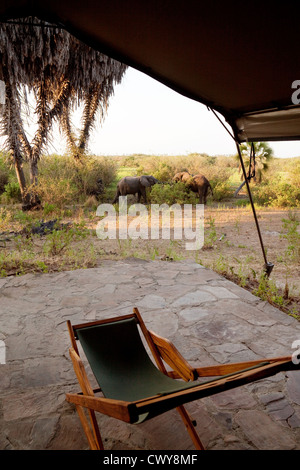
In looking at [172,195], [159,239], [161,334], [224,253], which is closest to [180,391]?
[161,334]

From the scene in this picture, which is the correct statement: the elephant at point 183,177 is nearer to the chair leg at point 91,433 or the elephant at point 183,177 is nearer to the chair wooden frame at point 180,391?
the chair wooden frame at point 180,391

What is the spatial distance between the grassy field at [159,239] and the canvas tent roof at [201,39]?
2.43 metres

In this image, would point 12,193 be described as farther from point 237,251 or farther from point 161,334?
point 161,334

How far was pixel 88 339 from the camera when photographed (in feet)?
7.14

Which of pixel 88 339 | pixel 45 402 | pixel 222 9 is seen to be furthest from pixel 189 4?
pixel 45 402

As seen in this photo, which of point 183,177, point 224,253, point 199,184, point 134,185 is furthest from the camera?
point 183,177

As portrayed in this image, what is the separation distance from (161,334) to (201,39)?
238cm

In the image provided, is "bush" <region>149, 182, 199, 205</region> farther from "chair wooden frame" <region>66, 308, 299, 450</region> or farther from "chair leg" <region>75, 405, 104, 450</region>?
"chair leg" <region>75, 405, 104, 450</region>

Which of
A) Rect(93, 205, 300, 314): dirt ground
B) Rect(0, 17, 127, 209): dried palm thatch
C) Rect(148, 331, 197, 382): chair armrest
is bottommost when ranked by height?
Rect(93, 205, 300, 314): dirt ground

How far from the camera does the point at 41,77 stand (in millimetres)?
8648

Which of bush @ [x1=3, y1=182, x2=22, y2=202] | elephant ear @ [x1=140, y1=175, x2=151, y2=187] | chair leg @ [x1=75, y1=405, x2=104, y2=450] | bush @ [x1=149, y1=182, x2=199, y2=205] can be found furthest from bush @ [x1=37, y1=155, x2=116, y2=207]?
chair leg @ [x1=75, y1=405, x2=104, y2=450]

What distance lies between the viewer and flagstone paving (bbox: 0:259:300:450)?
6.27 feet

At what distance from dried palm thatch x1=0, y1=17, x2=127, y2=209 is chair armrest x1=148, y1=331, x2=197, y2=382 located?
7.50m

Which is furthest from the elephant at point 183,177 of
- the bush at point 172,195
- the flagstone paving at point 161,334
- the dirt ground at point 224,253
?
the flagstone paving at point 161,334
